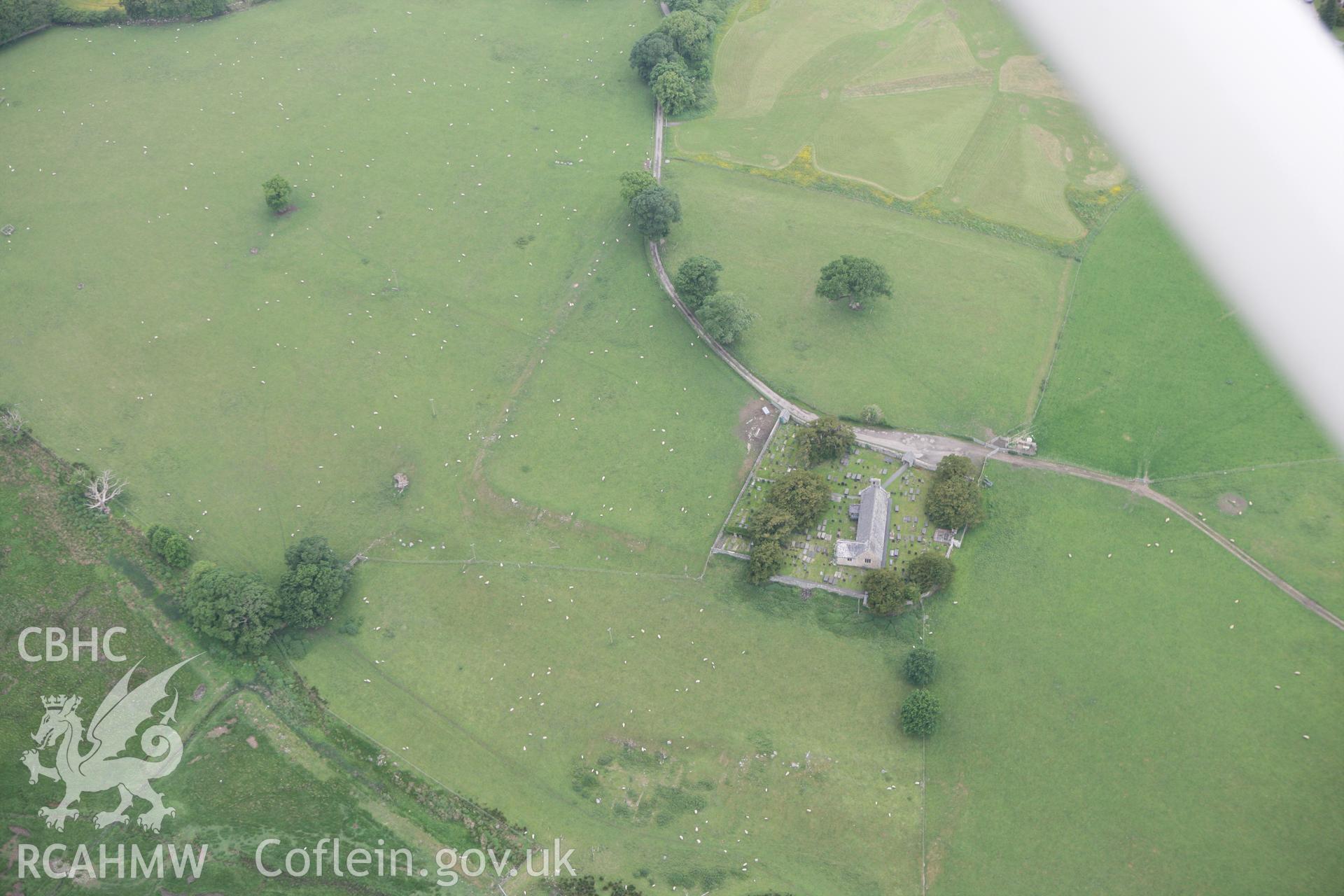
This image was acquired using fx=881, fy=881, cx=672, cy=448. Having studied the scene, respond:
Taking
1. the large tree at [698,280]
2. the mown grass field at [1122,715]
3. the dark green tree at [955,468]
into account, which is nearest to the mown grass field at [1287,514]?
the mown grass field at [1122,715]

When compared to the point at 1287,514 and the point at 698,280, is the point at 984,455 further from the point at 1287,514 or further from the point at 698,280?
the point at 698,280

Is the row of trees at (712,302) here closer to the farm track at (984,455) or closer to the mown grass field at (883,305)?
the farm track at (984,455)

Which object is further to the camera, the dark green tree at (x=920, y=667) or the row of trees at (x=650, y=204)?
the row of trees at (x=650, y=204)

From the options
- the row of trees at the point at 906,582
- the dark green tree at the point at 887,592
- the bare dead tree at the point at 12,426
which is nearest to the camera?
the dark green tree at the point at 887,592

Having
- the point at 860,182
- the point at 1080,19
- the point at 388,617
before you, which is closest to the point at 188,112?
the point at 388,617

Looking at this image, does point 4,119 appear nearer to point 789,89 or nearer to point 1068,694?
point 789,89

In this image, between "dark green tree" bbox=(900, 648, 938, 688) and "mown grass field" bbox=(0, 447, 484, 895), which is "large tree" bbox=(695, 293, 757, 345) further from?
Answer: "mown grass field" bbox=(0, 447, 484, 895)
